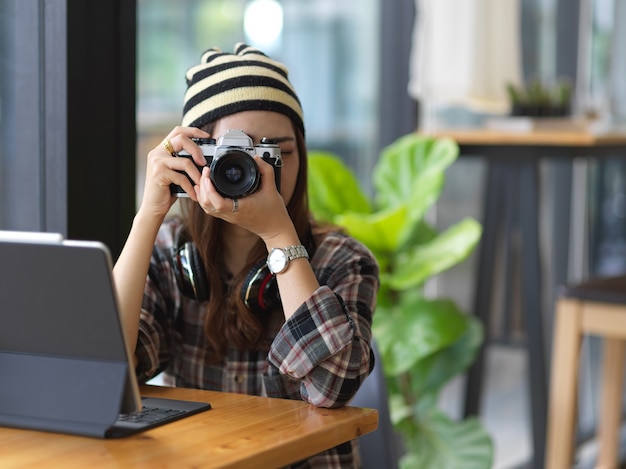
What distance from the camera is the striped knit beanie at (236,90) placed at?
4.64 feet

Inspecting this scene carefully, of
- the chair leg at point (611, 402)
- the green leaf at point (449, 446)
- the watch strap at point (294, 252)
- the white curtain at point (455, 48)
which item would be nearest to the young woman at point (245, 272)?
the watch strap at point (294, 252)

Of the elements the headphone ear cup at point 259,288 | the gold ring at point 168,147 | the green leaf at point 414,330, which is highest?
the gold ring at point 168,147

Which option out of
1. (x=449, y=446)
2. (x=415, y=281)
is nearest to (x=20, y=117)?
(x=415, y=281)

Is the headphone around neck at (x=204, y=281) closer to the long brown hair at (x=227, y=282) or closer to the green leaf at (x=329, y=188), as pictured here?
the long brown hair at (x=227, y=282)

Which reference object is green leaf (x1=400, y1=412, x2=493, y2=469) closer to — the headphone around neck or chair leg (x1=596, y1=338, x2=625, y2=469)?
chair leg (x1=596, y1=338, x2=625, y2=469)

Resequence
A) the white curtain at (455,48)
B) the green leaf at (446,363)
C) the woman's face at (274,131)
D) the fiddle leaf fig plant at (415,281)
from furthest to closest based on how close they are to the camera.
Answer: the white curtain at (455,48) < the green leaf at (446,363) < the fiddle leaf fig plant at (415,281) < the woman's face at (274,131)

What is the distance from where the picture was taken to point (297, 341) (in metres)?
1.33

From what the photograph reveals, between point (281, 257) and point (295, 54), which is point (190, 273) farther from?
point (295, 54)

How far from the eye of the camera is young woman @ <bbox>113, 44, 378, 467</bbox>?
4.33 feet

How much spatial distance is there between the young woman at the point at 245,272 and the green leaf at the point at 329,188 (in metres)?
0.91

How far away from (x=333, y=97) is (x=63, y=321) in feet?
6.63

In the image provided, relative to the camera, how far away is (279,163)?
1.33 meters

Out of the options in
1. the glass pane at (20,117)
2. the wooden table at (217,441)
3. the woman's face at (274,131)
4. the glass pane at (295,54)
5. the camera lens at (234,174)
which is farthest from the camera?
the glass pane at (295,54)

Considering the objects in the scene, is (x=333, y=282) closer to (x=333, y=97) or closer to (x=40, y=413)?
(x=40, y=413)
